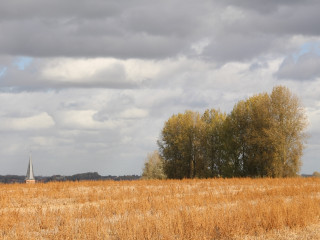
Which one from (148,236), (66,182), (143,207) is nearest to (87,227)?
(148,236)

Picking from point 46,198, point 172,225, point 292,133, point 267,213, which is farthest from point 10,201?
point 292,133

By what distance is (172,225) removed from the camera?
506 inches

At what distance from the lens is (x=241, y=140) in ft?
187

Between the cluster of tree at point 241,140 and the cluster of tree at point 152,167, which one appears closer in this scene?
the cluster of tree at point 241,140

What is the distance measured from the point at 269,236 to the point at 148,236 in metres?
3.90

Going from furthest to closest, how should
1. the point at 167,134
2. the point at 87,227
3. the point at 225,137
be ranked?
the point at 167,134 < the point at 225,137 < the point at 87,227

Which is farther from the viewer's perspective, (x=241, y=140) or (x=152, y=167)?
(x=152, y=167)

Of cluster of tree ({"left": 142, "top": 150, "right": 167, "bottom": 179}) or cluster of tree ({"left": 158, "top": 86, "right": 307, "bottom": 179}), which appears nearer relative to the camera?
cluster of tree ({"left": 158, "top": 86, "right": 307, "bottom": 179})

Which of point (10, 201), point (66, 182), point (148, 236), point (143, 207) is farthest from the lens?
point (66, 182)

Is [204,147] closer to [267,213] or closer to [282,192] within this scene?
[282,192]

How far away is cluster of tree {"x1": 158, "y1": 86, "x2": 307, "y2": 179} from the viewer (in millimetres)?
51625

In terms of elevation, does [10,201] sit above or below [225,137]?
below

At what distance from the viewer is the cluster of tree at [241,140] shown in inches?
2032

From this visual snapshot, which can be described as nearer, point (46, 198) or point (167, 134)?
point (46, 198)
